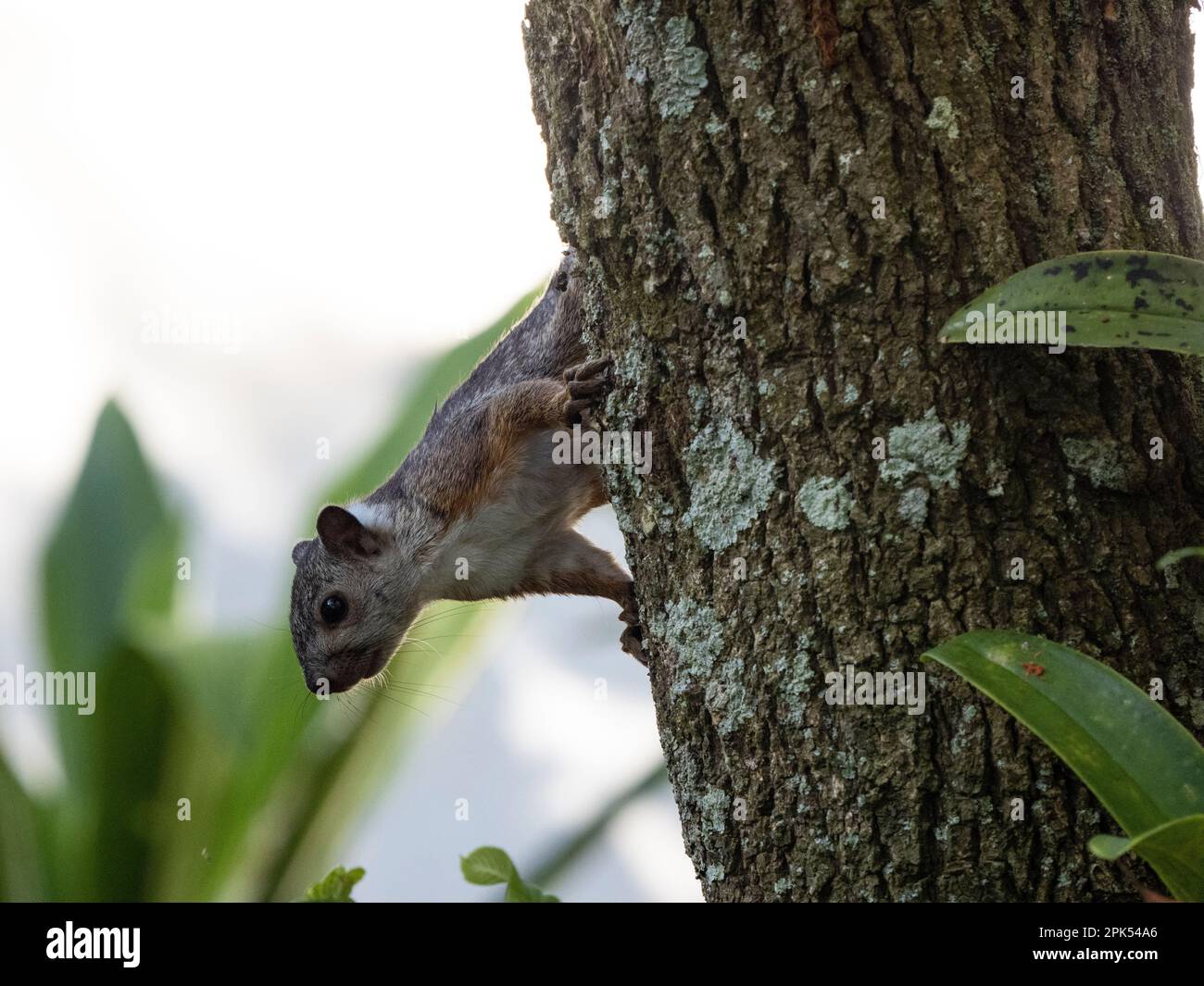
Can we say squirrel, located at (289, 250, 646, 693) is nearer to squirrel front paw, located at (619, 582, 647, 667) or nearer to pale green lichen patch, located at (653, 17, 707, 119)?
squirrel front paw, located at (619, 582, 647, 667)

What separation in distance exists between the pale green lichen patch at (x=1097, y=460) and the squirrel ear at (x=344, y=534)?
2.02 metres

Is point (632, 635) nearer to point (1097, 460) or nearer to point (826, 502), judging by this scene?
point (826, 502)

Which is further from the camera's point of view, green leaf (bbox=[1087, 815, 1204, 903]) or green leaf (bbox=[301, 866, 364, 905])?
green leaf (bbox=[301, 866, 364, 905])

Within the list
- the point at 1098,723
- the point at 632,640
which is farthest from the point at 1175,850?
the point at 632,640

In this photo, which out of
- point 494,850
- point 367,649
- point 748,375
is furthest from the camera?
point 367,649

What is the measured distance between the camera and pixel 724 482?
5.44ft

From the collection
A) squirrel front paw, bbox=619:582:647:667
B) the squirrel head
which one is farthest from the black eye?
squirrel front paw, bbox=619:582:647:667

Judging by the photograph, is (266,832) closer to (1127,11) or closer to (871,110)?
(871,110)

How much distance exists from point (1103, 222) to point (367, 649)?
222 cm

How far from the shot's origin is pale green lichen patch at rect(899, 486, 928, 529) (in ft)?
4.99

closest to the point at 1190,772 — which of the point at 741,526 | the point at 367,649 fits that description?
the point at 741,526

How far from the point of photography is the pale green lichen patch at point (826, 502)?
1.56m

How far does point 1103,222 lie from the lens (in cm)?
156

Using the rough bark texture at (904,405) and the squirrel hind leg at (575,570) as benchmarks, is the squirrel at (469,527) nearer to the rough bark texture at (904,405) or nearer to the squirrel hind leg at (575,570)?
the squirrel hind leg at (575,570)
